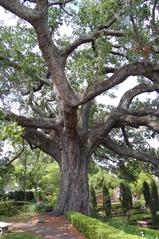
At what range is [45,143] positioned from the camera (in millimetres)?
18953

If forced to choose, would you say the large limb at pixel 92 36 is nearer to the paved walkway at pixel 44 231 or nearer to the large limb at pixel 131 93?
the large limb at pixel 131 93

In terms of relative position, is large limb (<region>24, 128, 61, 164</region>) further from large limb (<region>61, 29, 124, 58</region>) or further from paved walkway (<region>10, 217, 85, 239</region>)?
large limb (<region>61, 29, 124, 58</region>)

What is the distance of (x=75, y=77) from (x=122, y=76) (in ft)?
17.3

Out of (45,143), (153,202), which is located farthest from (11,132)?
(153,202)

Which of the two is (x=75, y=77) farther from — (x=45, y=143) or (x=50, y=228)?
(x=50, y=228)

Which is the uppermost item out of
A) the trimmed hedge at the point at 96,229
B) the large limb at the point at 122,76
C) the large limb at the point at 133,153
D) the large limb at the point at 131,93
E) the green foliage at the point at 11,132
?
the large limb at the point at 131,93

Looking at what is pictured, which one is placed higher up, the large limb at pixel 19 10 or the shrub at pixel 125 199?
the large limb at pixel 19 10

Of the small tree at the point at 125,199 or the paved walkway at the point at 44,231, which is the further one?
the small tree at the point at 125,199

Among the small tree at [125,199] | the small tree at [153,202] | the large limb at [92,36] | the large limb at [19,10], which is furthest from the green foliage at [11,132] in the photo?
the small tree at [125,199]

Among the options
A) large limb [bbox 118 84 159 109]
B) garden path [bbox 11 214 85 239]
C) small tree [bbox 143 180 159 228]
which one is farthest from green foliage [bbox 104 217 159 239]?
small tree [bbox 143 180 159 228]

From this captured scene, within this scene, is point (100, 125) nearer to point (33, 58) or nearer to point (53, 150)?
point (53, 150)

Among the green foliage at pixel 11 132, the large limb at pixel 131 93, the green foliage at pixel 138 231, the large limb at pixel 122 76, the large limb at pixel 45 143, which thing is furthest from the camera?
the large limb at pixel 45 143

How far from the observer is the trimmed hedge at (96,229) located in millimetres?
8734

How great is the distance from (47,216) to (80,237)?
498cm
